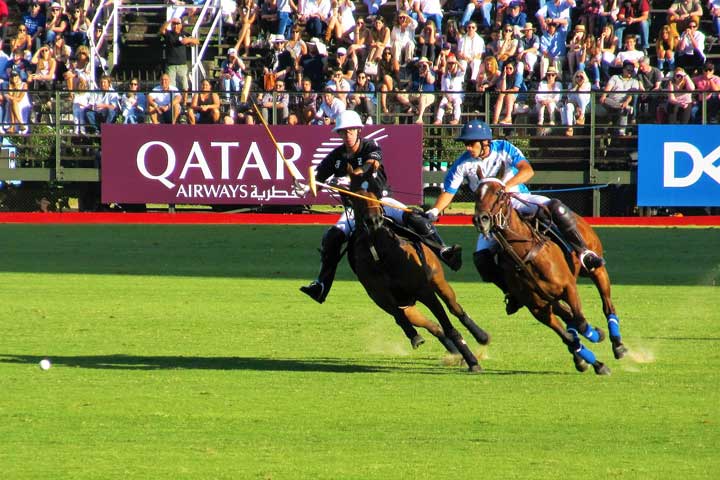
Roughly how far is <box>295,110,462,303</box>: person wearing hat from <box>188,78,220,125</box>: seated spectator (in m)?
15.9

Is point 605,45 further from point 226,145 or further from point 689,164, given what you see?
point 226,145

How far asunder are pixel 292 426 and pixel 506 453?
5.23 ft

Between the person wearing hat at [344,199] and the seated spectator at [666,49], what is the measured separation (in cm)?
1773

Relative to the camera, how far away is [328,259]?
39.9 ft

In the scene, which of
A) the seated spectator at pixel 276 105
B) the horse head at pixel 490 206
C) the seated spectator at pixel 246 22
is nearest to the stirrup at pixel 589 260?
the horse head at pixel 490 206

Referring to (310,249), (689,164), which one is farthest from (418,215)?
(689,164)

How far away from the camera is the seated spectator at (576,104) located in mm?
26945

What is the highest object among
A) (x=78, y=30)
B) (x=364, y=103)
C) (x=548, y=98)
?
(x=78, y=30)

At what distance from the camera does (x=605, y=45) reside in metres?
28.6

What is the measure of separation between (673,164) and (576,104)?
2.39 m

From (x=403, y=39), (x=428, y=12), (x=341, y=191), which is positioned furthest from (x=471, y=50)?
(x=341, y=191)

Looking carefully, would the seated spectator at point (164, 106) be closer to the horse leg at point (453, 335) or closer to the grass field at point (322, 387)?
the grass field at point (322, 387)

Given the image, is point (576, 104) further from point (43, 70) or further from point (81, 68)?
point (43, 70)

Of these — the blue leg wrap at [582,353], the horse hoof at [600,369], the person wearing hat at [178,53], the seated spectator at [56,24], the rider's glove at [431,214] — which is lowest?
the horse hoof at [600,369]
